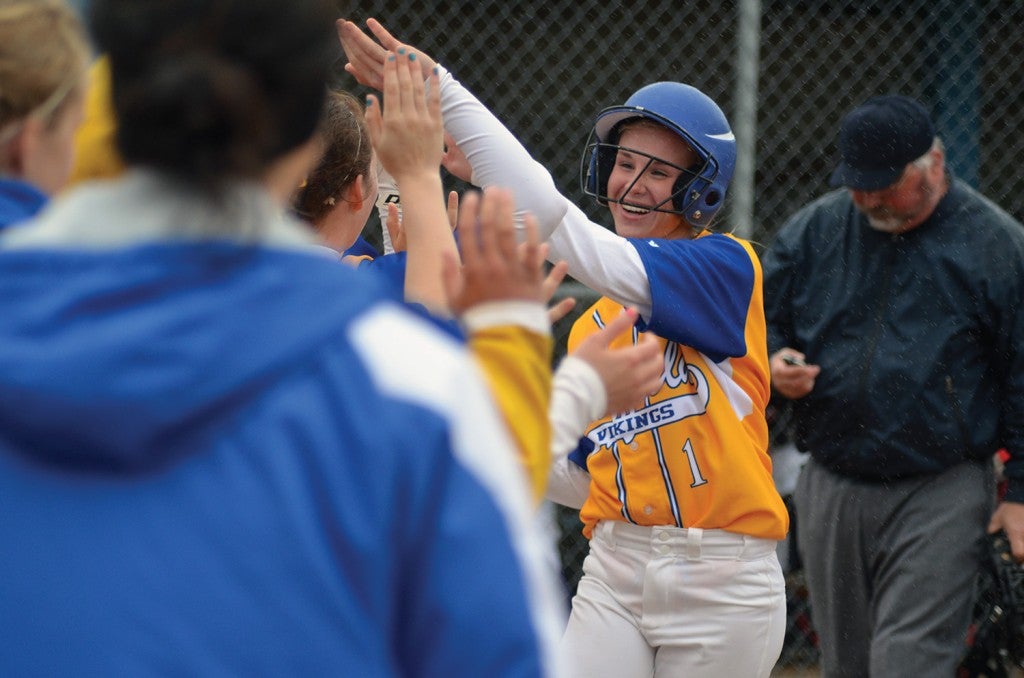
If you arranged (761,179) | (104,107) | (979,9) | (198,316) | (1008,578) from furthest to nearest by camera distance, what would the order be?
1. (761,179)
2. (979,9)
3. (1008,578)
4. (104,107)
5. (198,316)

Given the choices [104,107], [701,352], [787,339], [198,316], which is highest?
[104,107]

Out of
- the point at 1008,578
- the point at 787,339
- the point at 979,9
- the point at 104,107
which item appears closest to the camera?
the point at 104,107

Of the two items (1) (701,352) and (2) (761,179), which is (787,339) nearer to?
(1) (701,352)

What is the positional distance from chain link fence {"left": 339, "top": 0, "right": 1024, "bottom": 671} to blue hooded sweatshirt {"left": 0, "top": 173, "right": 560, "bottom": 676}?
5151 mm

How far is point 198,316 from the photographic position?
1.05 meters

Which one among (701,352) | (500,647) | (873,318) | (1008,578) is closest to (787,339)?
(873,318)

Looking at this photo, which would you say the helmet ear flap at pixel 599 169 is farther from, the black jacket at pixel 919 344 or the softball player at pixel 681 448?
the black jacket at pixel 919 344

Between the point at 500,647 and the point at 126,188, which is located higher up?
the point at 126,188

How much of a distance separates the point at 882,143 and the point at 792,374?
0.83 m

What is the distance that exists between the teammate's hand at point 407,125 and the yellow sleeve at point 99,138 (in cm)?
65

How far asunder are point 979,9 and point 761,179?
136 centimetres

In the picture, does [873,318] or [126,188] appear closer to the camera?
[126,188]

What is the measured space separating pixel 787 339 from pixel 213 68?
398cm

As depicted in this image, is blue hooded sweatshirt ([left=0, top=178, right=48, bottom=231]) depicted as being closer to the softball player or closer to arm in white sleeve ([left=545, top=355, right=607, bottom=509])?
arm in white sleeve ([left=545, top=355, right=607, bottom=509])
